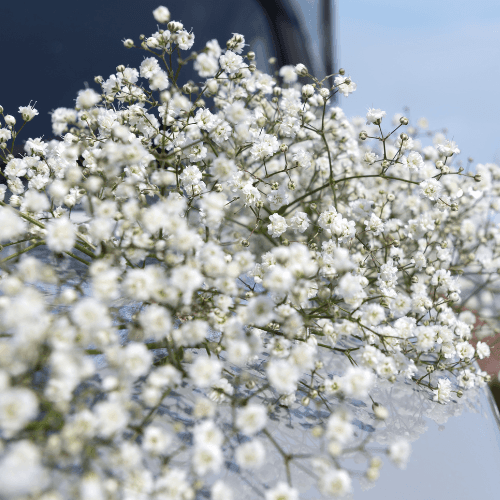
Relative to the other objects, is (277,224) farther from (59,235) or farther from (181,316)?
(59,235)

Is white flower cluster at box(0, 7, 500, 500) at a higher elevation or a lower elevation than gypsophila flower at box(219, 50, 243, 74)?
lower

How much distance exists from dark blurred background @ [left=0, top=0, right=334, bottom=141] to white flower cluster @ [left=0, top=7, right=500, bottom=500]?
0.61 m

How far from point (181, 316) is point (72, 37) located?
3.79 ft

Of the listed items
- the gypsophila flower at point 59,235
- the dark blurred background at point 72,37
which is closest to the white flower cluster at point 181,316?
the gypsophila flower at point 59,235

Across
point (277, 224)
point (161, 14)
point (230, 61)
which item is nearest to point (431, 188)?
point (277, 224)

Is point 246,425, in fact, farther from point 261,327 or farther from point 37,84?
point 37,84

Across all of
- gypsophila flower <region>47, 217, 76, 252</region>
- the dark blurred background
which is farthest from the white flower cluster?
the dark blurred background

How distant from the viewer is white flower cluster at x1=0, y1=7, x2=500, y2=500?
0.34 meters

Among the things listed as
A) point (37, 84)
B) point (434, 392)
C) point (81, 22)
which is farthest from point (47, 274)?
point (81, 22)

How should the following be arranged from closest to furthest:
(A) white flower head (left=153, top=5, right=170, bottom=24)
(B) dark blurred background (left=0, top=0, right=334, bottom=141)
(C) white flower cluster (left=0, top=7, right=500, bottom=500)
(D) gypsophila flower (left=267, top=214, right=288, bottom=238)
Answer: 1. (C) white flower cluster (left=0, top=7, right=500, bottom=500)
2. (A) white flower head (left=153, top=5, right=170, bottom=24)
3. (D) gypsophila flower (left=267, top=214, right=288, bottom=238)
4. (B) dark blurred background (left=0, top=0, right=334, bottom=141)

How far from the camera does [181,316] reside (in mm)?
521

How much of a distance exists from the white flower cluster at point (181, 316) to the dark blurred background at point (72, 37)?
61 cm

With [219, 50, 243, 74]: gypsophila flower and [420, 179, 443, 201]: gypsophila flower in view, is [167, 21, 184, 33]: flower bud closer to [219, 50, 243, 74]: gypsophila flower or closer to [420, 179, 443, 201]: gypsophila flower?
[219, 50, 243, 74]: gypsophila flower

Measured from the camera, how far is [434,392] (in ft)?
2.38
